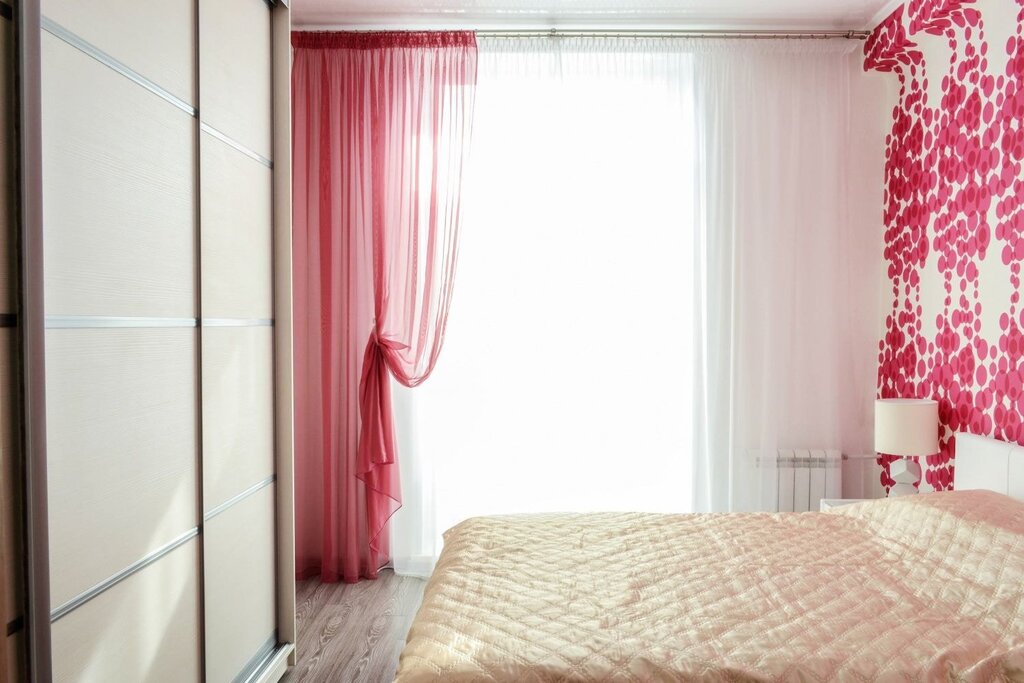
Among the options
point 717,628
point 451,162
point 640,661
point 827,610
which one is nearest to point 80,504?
point 640,661

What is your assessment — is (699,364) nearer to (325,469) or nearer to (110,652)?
(325,469)

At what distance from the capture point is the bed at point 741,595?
5.03ft

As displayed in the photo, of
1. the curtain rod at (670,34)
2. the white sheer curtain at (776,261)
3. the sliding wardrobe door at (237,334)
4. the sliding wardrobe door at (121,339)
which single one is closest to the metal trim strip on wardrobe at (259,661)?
the sliding wardrobe door at (237,334)

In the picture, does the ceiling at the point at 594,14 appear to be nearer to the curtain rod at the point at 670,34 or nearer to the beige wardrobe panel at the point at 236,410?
the curtain rod at the point at 670,34

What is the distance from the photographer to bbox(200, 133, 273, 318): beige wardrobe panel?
2.10m

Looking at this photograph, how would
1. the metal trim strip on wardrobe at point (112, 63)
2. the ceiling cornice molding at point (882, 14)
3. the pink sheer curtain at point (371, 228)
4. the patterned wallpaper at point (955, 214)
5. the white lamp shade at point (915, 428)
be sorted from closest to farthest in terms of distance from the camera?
the metal trim strip on wardrobe at point (112, 63) → the patterned wallpaper at point (955, 214) → the white lamp shade at point (915, 428) → the ceiling cornice molding at point (882, 14) → the pink sheer curtain at point (371, 228)

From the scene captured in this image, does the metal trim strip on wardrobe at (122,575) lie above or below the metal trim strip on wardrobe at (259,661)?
above

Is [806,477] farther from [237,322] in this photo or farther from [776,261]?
[237,322]

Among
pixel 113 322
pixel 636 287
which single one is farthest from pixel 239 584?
pixel 636 287

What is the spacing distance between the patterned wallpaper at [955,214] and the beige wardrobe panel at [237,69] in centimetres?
273

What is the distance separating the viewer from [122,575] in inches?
63.7

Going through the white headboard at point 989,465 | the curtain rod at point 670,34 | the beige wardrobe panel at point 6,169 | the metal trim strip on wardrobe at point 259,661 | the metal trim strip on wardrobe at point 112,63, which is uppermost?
the curtain rod at point 670,34

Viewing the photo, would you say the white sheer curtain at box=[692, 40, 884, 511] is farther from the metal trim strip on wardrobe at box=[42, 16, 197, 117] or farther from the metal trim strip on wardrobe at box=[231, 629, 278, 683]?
the metal trim strip on wardrobe at box=[42, 16, 197, 117]

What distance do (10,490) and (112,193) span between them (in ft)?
2.23
